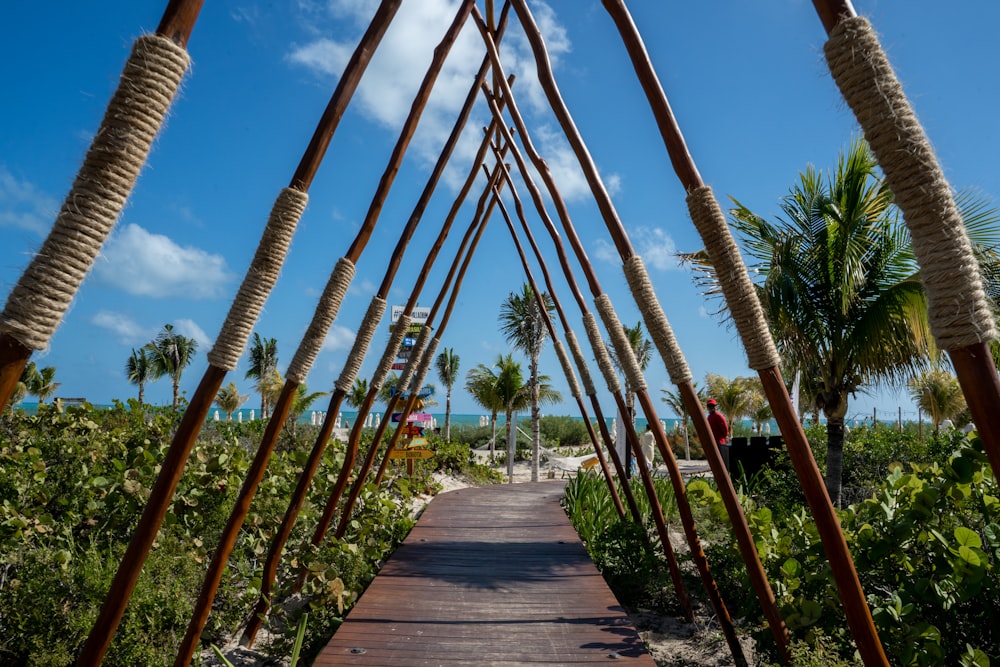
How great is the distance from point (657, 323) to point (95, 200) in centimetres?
242

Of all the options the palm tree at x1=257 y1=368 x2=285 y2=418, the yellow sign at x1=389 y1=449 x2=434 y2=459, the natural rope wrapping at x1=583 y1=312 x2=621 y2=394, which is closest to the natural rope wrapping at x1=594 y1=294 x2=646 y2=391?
the natural rope wrapping at x1=583 y1=312 x2=621 y2=394

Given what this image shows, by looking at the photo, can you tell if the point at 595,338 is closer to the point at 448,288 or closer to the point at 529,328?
the point at 448,288

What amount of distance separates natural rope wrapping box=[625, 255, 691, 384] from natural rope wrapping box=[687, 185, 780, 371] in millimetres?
819

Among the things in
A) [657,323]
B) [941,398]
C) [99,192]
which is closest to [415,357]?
[657,323]

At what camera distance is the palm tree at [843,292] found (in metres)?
6.43

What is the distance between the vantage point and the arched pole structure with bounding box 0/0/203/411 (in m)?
1.47

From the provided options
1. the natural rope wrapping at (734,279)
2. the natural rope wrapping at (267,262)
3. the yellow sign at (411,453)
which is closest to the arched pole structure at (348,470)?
the yellow sign at (411,453)

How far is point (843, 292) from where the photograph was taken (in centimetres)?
630

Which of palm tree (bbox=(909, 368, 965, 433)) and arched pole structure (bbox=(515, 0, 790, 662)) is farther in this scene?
palm tree (bbox=(909, 368, 965, 433))

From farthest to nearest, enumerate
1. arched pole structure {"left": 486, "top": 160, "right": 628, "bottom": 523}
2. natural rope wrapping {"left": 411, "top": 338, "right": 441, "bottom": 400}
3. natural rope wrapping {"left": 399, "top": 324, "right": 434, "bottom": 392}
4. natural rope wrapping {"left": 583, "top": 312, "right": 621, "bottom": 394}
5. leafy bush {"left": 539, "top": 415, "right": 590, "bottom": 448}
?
1. leafy bush {"left": 539, "top": 415, "right": 590, "bottom": 448}
2. natural rope wrapping {"left": 411, "top": 338, "right": 441, "bottom": 400}
3. natural rope wrapping {"left": 399, "top": 324, "right": 434, "bottom": 392}
4. arched pole structure {"left": 486, "top": 160, "right": 628, "bottom": 523}
5. natural rope wrapping {"left": 583, "top": 312, "right": 621, "bottom": 394}

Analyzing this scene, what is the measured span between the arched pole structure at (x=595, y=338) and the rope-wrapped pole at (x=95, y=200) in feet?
10.7

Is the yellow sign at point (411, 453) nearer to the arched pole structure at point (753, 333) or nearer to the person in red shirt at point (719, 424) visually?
the person in red shirt at point (719, 424)

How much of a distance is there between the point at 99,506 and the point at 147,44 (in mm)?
3627

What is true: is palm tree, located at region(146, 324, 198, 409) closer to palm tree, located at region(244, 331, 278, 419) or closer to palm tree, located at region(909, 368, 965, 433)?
palm tree, located at region(244, 331, 278, 419)
